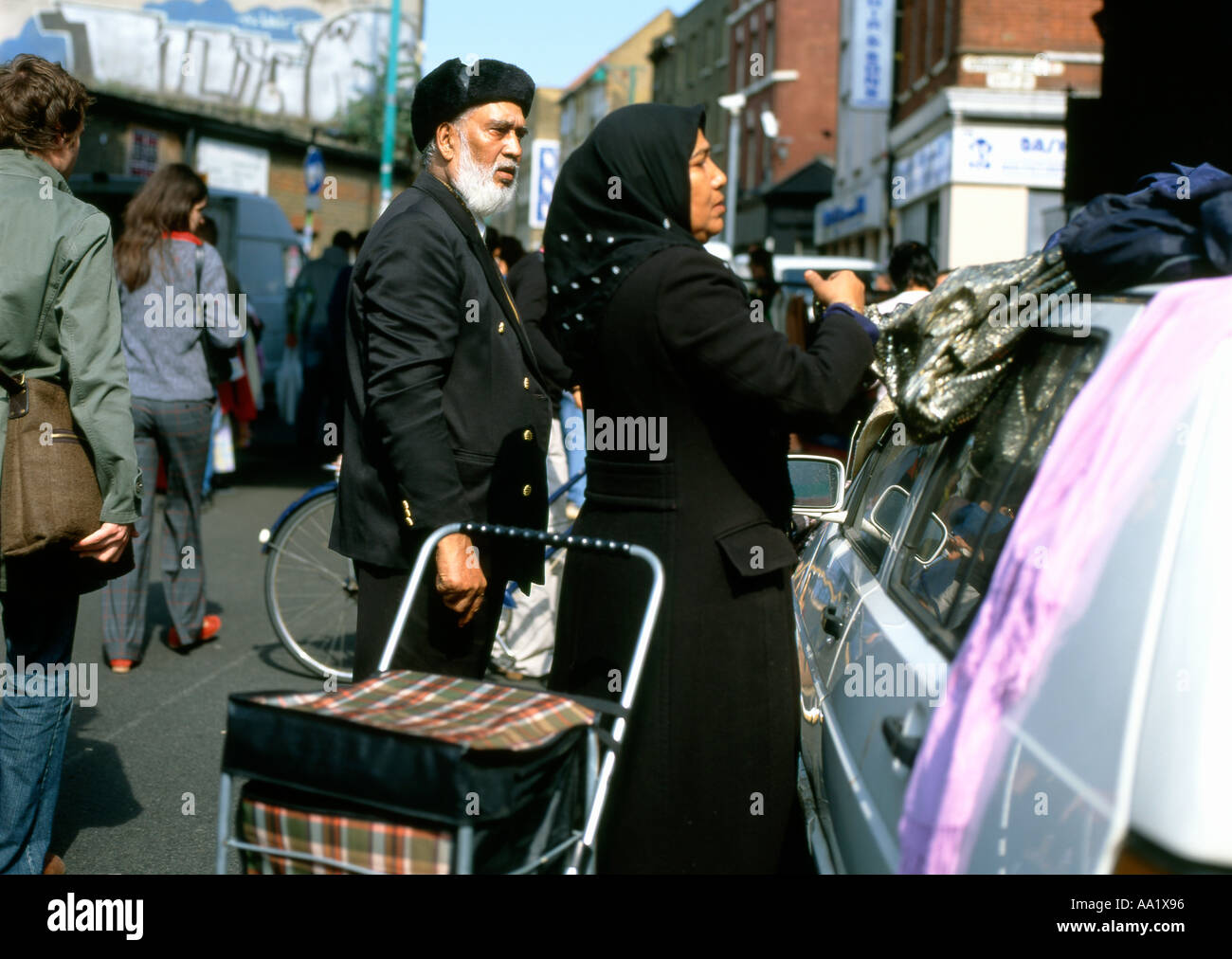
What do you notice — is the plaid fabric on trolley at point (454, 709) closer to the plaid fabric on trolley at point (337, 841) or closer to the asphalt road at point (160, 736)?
the plaid fabric on trolley at point (337, 841)

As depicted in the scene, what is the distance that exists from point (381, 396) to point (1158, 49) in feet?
32.5

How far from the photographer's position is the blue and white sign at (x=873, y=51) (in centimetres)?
2870

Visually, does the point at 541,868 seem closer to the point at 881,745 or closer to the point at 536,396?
the point at 881,745

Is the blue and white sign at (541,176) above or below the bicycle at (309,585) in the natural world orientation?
above

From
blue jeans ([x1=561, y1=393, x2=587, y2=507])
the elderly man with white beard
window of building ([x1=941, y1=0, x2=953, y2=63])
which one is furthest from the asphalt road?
window of building ([x1=941, y1=0, x2=953, y2=63])

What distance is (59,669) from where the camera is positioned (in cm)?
370

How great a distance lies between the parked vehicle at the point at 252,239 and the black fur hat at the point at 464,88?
13.2 m

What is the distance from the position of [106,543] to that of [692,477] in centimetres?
164

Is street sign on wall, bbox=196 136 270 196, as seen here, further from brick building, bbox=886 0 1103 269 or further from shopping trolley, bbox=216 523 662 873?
shopping trolley, bbox=216 523 662 873

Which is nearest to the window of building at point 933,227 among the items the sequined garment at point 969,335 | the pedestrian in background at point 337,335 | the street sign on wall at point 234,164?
the street sign on wall at point 234,164

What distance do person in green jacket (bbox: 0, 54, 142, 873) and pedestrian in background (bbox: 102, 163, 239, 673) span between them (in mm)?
2855

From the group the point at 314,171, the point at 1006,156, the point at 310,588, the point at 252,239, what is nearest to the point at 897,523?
the point at 310,588

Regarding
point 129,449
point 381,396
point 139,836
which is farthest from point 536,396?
point 139,836

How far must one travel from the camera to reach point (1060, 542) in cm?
178
